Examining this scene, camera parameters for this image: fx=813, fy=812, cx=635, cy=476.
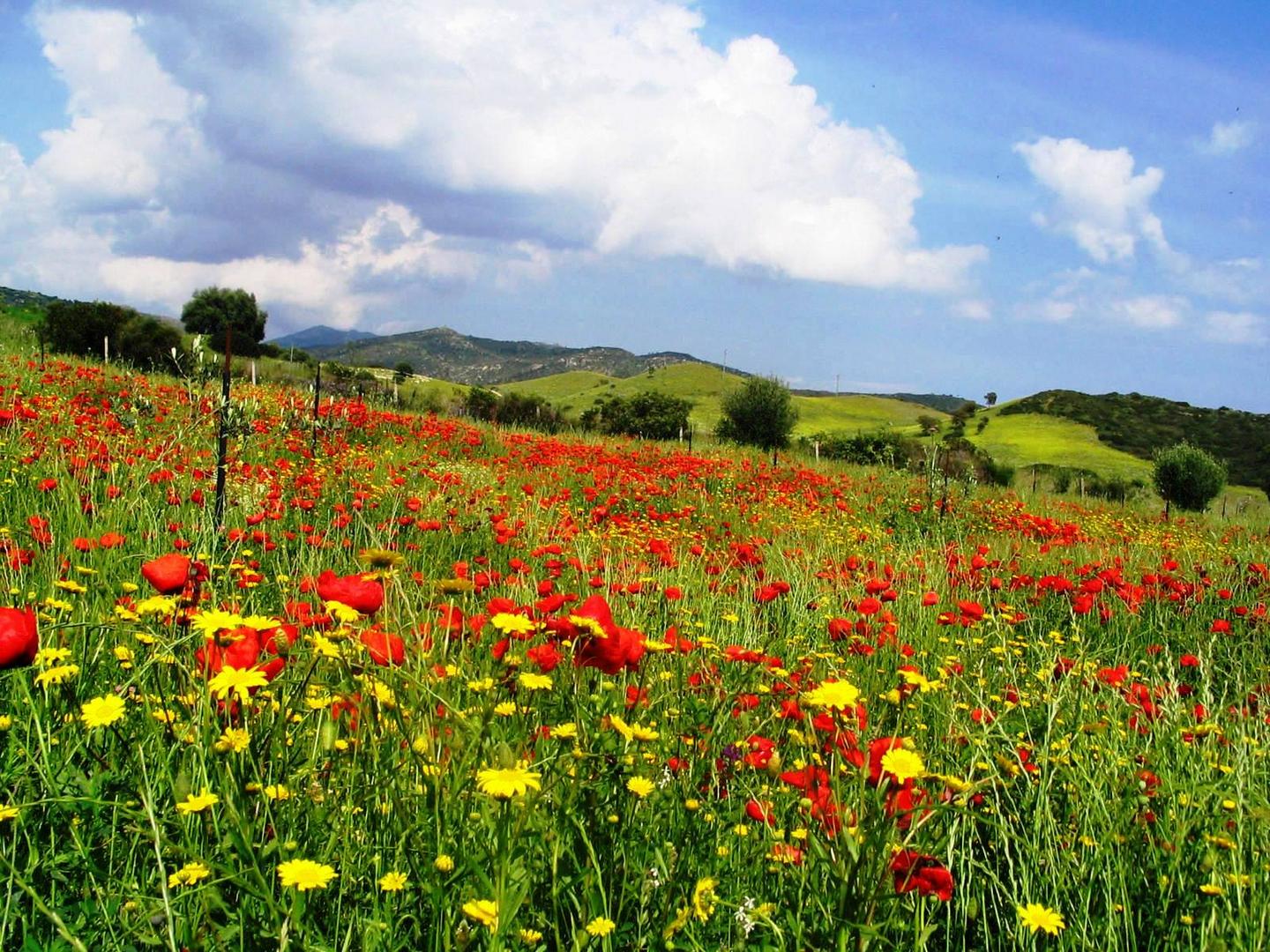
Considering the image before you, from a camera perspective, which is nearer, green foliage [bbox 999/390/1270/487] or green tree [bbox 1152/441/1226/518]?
green tree [bbox 1152/441/1226/518]

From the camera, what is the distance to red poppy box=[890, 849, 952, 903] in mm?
1384

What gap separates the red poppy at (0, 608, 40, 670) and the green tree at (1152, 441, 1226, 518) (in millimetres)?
40762

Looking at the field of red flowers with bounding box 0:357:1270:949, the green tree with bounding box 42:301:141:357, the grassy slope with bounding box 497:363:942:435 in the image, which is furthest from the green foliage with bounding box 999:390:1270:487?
the field of red flowers with bounding box 0:357:1270:949

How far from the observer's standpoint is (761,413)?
40656 millimetres

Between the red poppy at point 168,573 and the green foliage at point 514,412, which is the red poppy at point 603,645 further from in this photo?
the green foliage at point 514,412

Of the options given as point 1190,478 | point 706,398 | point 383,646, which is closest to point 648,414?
point 1190,478

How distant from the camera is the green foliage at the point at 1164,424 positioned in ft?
271

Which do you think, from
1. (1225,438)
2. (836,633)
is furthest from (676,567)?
(1225,438)

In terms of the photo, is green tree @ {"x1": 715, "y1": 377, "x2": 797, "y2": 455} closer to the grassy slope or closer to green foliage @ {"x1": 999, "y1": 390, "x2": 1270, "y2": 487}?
the grassy slope

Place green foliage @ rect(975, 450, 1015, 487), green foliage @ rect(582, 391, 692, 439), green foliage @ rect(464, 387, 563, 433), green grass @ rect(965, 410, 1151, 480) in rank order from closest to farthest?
green foliage @ rect(464, 387, 563, 433)
green foliage @ rect(975, 450, 1015, 487)
green foliage @ rect(582, 391, 692, 439)
green grass @ rect(965, 410, 1151, 480)

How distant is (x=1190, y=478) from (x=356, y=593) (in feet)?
137

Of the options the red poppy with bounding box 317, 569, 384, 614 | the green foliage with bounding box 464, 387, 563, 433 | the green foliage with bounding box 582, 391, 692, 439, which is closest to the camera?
the red poppy with bounding box 317, 569, 384, 614

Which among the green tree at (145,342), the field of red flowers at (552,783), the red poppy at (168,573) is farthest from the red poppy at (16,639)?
the green tree at (145,342)

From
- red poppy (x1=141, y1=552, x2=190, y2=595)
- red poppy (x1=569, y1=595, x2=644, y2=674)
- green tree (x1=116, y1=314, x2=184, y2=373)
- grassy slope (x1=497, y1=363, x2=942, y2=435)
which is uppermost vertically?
grassy slope (x1=497, y1=363, x2=942, y2=435)
